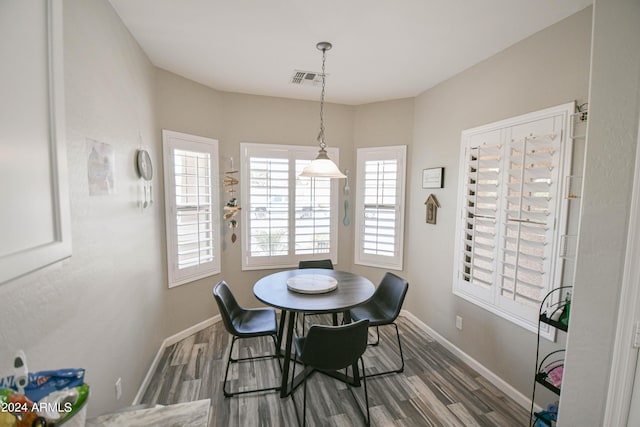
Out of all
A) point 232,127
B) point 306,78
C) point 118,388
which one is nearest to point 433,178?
point 306,78

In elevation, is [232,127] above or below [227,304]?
above

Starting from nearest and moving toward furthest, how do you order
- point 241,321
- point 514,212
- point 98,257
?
point 98,257
point 514,212
point 241,321

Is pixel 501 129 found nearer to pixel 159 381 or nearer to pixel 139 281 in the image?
pixel 139 281

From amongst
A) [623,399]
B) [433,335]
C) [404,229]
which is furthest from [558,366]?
[404,229]

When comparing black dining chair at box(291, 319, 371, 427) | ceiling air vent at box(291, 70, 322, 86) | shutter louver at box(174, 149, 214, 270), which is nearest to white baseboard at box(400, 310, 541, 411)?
black dining chair at box(291, 319, 371, 427)

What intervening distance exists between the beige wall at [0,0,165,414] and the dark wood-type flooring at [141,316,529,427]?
1.37ft

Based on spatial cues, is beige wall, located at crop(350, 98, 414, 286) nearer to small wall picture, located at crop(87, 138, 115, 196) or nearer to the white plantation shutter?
the white plantation shutter

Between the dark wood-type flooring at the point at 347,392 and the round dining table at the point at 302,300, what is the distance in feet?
0.54

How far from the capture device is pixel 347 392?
7.79 feet

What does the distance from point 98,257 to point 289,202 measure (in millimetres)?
2283

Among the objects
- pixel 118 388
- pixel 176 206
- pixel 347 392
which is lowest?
pixel 347 392

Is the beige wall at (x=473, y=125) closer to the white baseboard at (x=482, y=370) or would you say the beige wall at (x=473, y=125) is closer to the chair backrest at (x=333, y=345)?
the white baseboard at (x=482, y=370)

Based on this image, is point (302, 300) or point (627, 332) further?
point (302, 300)

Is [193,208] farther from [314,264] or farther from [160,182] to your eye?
[314,264]
